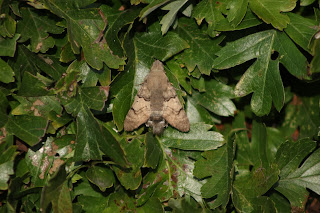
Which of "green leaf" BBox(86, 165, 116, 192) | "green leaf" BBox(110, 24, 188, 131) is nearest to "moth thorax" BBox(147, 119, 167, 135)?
"green leaf" BBox(110, 24, 188, 131)

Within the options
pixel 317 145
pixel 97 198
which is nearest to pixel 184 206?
pixel 97 198

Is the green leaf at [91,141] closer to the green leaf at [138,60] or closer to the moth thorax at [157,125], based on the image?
the green leaf at [138,60]

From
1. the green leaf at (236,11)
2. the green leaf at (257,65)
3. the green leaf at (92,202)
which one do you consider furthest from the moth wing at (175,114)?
the green leaf at (92,202)

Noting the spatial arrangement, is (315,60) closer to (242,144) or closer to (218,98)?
(218,98)

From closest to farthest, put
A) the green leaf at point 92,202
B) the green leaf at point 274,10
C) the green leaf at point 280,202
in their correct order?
the green leaf at point 274,10 → the green leaf at point 92,202 → the green leaf at point 280,202

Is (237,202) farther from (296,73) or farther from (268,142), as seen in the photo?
(296,73)

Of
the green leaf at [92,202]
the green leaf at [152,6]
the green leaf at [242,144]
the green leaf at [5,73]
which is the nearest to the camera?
the green leaf at [152,6]

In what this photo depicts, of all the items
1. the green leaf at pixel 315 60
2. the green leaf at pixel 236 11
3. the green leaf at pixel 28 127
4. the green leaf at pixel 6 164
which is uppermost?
the green leaf at pixel 236 11
